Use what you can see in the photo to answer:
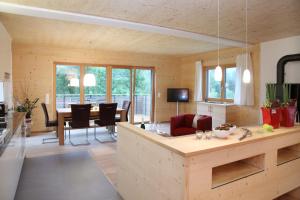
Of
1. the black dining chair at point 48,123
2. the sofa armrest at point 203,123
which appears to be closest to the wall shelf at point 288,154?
the sofa armrest at point 203,123

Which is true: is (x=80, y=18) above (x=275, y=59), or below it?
above

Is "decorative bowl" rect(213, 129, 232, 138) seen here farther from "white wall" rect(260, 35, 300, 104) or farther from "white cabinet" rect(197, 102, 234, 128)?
"white cabinet" rect(197, 102, 234, 128)

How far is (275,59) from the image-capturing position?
5.18 m

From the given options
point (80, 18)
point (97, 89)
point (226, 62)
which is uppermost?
point (80, 18)

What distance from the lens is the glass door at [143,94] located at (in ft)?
25.8

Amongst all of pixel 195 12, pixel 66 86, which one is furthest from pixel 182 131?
pixel 66 86

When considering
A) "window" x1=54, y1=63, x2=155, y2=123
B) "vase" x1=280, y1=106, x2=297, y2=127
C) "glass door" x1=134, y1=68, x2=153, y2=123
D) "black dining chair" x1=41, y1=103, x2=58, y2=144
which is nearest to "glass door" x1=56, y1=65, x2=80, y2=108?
"window" x1=54, y1=63, x2=155, y2=123

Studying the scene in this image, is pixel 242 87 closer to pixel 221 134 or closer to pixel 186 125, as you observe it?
pixel 186 125

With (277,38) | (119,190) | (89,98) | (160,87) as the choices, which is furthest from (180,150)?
(160,87)

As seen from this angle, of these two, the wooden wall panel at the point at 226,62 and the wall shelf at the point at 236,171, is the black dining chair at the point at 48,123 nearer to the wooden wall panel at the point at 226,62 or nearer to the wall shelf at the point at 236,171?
the wall shelf at the point at 236,171

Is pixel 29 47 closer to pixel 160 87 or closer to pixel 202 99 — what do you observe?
pixel 160 87

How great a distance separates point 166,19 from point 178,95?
14.6 feet

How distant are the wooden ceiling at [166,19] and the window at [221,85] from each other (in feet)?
4.90

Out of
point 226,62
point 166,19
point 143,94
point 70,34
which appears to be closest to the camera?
point 166,19
